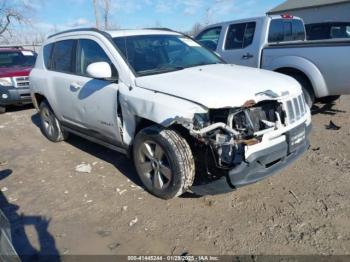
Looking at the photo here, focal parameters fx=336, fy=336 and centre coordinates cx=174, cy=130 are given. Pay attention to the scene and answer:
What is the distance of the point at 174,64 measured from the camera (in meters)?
4.38

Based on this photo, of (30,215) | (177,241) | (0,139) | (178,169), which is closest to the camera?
(177,241)

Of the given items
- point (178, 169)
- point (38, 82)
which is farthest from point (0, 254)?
point (38, 82)

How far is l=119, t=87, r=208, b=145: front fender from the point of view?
3.29m

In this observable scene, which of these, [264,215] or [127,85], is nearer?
[264,215]

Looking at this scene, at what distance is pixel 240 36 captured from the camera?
7.55 m

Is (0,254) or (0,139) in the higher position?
(0,254)

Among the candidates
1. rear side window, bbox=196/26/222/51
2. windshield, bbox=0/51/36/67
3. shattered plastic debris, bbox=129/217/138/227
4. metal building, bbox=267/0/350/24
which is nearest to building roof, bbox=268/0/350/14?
metal building, bbox=267/0/350/24

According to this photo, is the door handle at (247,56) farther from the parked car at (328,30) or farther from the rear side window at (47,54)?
the parked car at (328,30)

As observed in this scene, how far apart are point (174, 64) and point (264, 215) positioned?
85.3 inches

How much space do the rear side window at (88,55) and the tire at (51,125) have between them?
1501 millimetres

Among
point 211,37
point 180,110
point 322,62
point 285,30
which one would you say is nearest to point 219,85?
point 180,110

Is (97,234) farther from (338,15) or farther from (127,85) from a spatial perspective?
(338,15)

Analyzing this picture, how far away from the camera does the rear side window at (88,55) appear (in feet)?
14.4

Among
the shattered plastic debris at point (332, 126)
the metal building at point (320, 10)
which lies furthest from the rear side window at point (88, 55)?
the metal building at point (320, 10)
